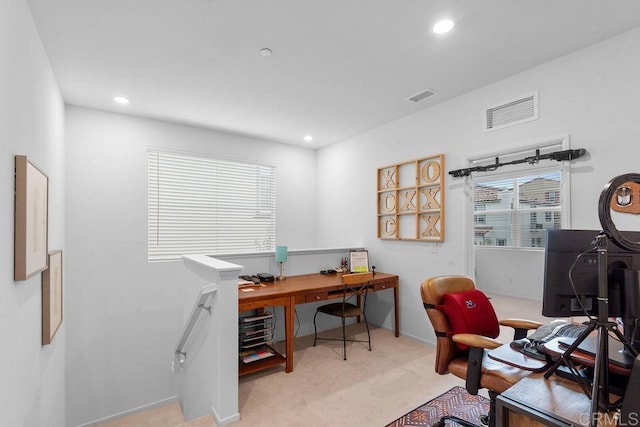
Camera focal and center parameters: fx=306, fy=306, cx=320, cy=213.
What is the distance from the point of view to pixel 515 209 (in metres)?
3.81

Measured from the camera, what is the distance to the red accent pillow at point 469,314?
6.48 ft

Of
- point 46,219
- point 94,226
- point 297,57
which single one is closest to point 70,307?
point 94,226

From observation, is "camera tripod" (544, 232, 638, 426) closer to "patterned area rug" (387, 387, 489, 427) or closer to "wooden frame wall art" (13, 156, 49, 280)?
"patterned area rug" (387, 387, 489, 427)

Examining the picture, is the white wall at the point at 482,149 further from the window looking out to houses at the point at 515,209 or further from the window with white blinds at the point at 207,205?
the window with white blinds at the point at 207,205

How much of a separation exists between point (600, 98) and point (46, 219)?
426 cm

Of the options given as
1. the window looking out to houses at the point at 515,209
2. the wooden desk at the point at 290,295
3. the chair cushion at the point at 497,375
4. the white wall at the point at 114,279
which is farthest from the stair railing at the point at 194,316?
the window looking out to houses at the point at 515,209

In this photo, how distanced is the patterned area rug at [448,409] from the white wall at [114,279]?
2.50 meters

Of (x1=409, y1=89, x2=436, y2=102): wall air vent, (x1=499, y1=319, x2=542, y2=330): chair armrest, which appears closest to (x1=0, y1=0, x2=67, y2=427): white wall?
(x1=499, y1=319, x2=542, y2=330): chair armrest

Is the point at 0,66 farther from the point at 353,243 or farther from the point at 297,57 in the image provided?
the point at 353,243

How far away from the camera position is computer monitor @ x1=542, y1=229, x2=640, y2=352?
3.73 feet

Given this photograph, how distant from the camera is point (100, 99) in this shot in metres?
3.35

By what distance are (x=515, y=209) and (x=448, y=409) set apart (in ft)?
8.51

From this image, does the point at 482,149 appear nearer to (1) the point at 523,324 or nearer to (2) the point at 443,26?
(2) the point at 443,26

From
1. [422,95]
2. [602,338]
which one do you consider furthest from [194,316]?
[422,95]
